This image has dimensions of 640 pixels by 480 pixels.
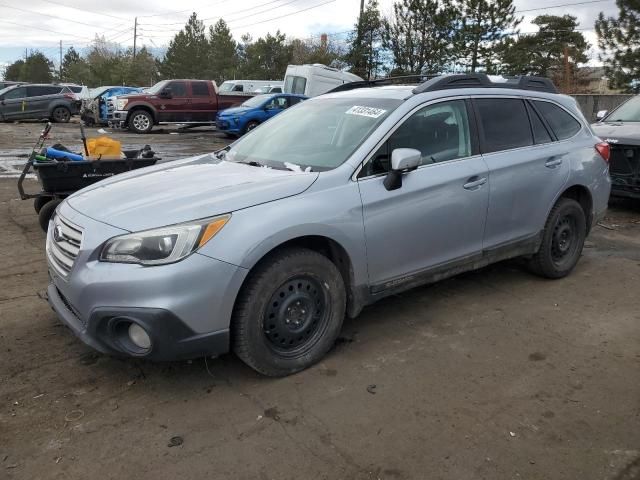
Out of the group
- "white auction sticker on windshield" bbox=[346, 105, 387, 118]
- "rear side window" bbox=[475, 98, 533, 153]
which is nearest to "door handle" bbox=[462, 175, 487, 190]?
"rear side window" bbox=[475, 98, 533, 153]

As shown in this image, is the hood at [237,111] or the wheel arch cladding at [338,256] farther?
the hood at [237,111]

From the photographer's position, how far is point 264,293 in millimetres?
3137

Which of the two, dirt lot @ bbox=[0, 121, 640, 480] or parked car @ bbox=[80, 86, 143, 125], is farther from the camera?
parked car @ bbox=[80, 86, 143, 125]

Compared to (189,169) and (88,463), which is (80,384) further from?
(189,169)

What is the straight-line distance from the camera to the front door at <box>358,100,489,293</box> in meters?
3.64

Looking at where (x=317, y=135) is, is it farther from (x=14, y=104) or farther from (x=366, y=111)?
(x=14, y=104)

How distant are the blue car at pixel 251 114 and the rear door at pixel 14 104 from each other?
1085 cm

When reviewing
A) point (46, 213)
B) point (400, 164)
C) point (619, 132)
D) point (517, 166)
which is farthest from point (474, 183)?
point (619, 132)

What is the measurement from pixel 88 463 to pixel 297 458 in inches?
38.2

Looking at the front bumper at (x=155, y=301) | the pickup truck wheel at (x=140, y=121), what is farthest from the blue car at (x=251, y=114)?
the front bumper at (x=155, y=301)

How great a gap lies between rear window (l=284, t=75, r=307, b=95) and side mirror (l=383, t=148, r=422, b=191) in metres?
18.8

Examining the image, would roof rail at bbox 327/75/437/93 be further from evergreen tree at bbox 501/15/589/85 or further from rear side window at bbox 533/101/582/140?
evergreen tree at bbox 501/15/589/85

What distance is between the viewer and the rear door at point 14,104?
78.8 ft

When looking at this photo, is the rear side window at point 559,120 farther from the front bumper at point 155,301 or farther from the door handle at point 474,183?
the front bumper at point 155,301
